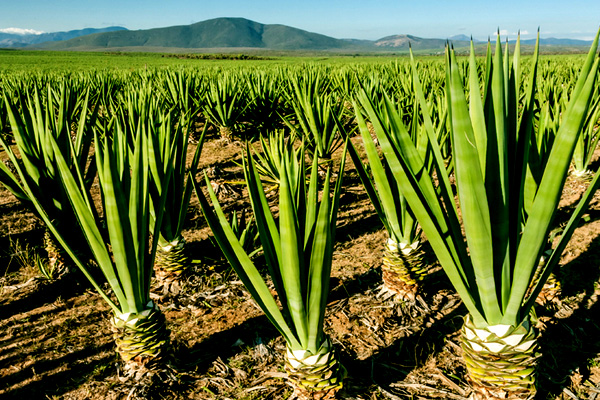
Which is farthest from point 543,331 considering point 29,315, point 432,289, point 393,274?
point 29,315

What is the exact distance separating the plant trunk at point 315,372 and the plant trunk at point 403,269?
0.74m

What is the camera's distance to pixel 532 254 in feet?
3.31

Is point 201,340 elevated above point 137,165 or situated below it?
below

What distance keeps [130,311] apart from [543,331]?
1.85 metres

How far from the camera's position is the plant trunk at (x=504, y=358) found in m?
1.12

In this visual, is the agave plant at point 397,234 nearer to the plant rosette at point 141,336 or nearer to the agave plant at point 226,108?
the plant rosette at point 141,336

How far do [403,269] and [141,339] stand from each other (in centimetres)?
127

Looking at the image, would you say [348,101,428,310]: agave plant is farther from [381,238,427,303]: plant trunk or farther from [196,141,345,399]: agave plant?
[196,141,345,399]: agave plant

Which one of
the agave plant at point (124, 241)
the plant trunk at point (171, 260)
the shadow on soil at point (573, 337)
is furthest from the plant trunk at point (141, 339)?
the shadow on soil at point (573, 337)

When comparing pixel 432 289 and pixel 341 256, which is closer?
pixel 432 289

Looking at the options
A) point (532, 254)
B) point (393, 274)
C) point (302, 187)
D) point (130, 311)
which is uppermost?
point (302, 187)

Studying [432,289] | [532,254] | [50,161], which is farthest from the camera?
[432,289]

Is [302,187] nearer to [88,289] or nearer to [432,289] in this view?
[432,289]

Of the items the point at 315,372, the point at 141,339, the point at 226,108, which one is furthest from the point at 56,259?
the point at 226,108
